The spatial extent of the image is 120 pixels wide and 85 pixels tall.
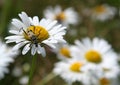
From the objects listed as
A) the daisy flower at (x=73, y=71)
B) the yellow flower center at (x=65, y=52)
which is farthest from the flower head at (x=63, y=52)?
the daisy flower at (x=73, y=71)

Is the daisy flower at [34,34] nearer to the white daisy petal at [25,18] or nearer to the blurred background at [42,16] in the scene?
the white daisy petal at [25,18]

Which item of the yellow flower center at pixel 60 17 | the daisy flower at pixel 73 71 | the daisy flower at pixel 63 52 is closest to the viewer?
the daisy flower at pixel 73 71

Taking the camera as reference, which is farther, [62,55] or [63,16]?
[63,16]

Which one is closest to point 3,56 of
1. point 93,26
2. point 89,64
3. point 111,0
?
point 89,64

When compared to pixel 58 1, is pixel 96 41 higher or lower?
lower

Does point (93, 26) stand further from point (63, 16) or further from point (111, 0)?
point (111, 0)

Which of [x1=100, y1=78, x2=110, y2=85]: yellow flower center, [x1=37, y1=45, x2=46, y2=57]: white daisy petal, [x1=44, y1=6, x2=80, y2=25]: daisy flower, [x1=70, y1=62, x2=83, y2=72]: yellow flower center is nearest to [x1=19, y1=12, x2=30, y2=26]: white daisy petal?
[x1=37, y1=45, x2=46, y2=57]: white daisy petal

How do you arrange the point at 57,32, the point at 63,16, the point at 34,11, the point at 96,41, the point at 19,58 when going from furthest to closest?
the point at 34,11, the point at 63,16, the point at 19,58, the point at 96,41, the point at 57,32
